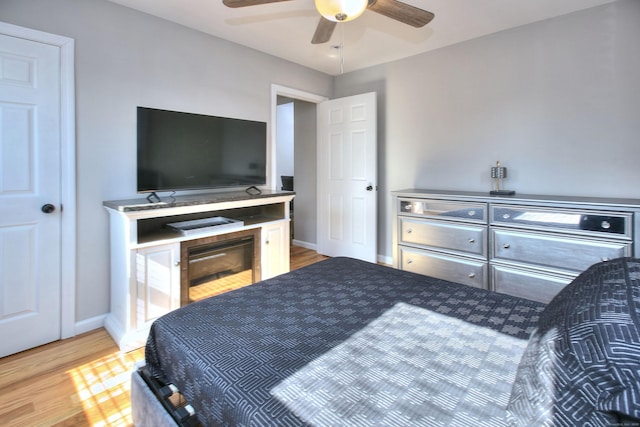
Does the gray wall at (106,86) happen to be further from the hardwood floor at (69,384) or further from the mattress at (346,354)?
the mattress at (346,354)

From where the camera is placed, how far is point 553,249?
2.58 meters

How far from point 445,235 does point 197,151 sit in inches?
93.0

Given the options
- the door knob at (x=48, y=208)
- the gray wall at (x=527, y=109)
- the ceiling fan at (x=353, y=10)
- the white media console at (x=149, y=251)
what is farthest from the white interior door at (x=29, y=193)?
the gray wall at (x=527, y=109)

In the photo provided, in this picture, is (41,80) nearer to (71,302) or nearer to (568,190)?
(71,302)

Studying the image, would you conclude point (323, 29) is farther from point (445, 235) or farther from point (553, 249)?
point (553, 249)

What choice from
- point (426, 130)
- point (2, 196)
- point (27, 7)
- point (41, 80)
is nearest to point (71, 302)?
point (2, 196)

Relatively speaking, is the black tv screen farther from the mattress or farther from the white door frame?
the mattress

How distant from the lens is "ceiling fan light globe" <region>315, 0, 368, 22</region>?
5.46ft

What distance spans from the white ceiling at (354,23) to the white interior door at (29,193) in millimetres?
842

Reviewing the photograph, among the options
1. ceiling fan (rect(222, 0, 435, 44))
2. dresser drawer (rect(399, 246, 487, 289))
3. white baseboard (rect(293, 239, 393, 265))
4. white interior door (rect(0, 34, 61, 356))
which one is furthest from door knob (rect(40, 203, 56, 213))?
white baseboard (rect(293, 239, 393, 265))

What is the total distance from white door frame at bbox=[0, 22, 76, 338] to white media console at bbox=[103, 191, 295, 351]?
0.78 feet

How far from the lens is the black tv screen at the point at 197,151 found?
2611mm

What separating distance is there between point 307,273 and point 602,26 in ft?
10.1

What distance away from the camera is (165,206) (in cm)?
245
